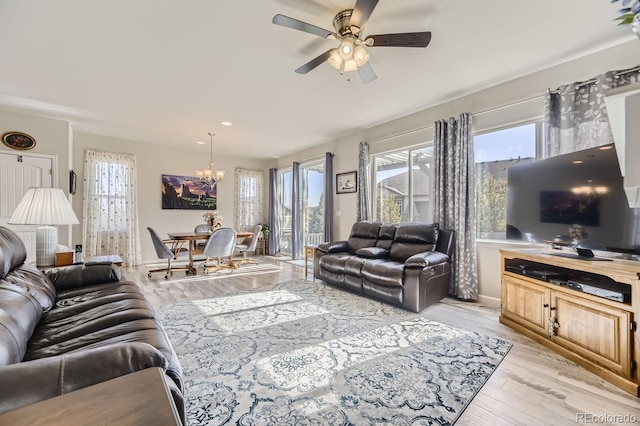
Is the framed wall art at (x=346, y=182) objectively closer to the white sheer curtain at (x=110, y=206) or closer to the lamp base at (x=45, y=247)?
the lamp base at (x=45, y=247)

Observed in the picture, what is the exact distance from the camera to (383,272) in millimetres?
3301

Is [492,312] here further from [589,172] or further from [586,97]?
[586,97]

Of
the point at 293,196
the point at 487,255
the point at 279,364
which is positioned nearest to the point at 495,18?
the point at 487,255

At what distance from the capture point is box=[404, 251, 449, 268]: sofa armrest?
121 inches

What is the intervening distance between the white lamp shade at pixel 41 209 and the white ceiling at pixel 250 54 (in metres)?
1.40

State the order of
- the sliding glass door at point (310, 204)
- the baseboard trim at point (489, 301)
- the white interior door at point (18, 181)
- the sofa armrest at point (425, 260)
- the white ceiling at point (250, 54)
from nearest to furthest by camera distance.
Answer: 1. the white ceiling at point (250, 54)
2. the sofa armrest at point (425, 260)
3. the baseboard trim at point (489, 301)
4. the white interior door at point (18, 181)
5. the sliding glass door at point (310, 204)

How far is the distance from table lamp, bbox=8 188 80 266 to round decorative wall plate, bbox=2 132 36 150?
2.81 metres

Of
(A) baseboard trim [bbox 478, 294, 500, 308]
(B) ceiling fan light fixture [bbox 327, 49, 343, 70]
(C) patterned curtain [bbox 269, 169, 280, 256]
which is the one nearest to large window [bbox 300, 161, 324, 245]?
(C) patterned curtain [bbox 269, 169, 280, 256]

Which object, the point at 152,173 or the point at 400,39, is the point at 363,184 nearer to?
the point at 400,39

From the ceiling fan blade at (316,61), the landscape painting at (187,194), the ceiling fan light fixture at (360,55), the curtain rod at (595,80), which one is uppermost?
the ceiling fan blade at (316,61)

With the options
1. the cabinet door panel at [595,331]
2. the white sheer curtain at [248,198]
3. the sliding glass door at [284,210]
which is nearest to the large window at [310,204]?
the sliding glass door at [284,210]

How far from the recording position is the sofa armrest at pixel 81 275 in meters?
2.17

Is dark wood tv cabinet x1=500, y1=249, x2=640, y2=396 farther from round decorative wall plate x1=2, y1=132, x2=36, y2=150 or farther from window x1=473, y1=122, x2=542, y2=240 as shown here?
round decorative wall plate x1=2, y1=132, x2=36, y2=150

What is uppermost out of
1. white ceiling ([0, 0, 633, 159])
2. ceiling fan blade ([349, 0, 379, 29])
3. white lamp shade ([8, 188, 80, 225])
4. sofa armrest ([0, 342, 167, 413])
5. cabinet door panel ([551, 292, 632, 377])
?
white ceiling ([0, 0, 633, 159])
